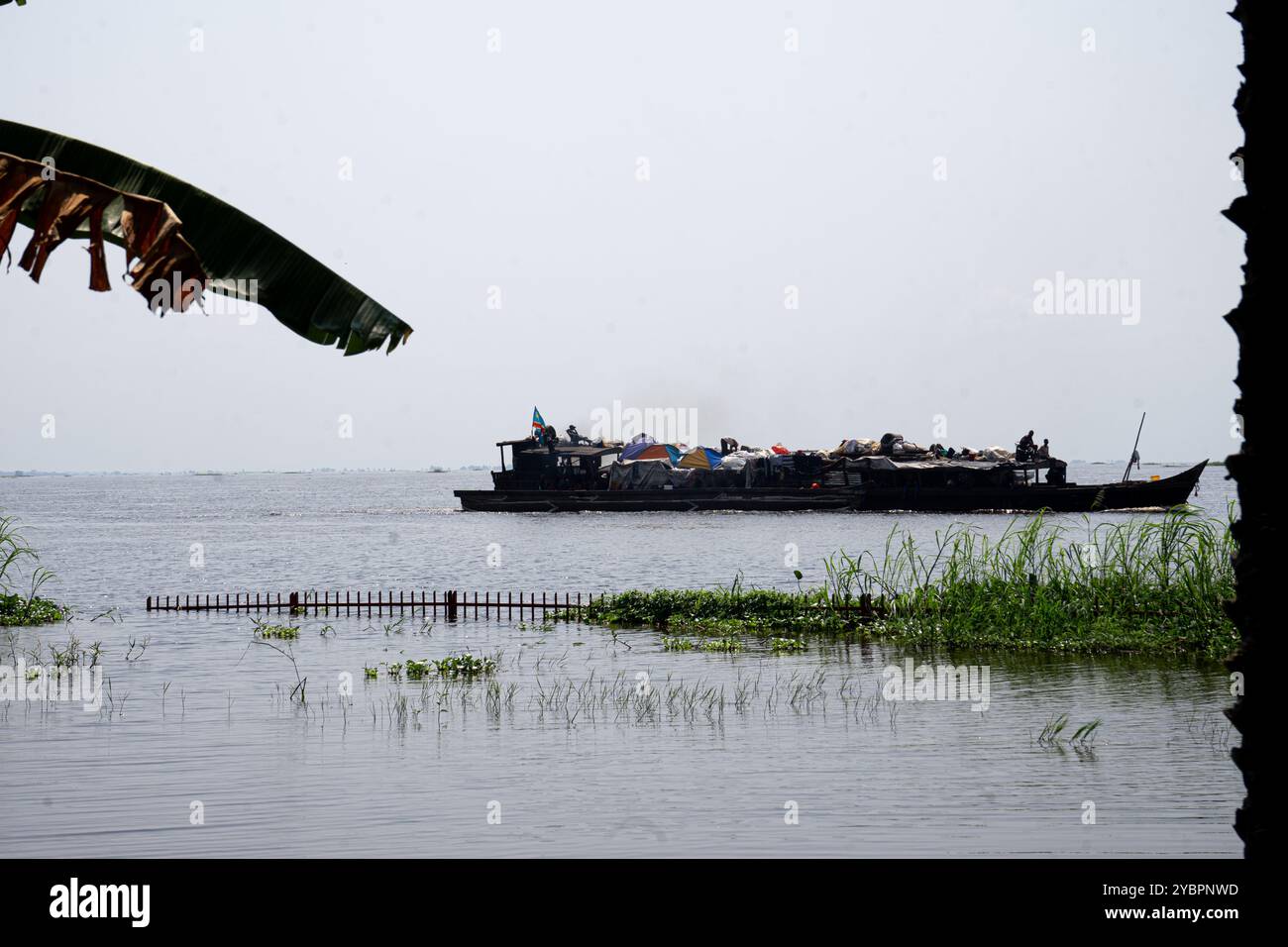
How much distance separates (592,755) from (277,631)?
1478 cm

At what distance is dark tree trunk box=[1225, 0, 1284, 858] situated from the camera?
4.11 meters

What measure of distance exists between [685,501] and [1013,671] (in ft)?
224

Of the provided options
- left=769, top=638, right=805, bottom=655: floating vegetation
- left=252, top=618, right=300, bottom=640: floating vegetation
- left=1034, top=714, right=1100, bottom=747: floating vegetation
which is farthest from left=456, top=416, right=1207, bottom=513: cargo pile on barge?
left=1034, top=714, right=1100, bottom=747: floating vegetation

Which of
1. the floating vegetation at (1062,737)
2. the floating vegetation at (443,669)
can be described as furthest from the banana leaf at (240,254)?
the floating vegetation at (443,669)

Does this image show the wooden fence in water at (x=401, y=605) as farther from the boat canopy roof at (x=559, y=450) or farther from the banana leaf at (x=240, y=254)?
the boat canopy roof at (x=559, y=450)

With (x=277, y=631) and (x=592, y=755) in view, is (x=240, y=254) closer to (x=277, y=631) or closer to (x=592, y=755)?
(x=592, y=755)

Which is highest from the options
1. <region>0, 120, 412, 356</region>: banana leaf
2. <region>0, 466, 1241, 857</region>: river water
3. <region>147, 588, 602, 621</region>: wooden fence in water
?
<region>0, 120, 412, 356</region>: banana leaf

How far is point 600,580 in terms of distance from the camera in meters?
46.2

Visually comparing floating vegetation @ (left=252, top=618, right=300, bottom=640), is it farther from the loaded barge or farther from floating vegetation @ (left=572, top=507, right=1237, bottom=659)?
the loaded barge

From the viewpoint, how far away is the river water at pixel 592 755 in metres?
10.2

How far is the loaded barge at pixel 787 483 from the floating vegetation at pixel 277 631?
2282 inches

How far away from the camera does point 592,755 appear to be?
44.0ft

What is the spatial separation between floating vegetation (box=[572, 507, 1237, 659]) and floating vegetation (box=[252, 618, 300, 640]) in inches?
322
